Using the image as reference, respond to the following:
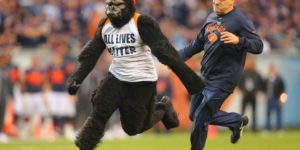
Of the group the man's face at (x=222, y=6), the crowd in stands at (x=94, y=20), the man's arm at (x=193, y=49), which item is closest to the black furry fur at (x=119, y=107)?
the man's arm at (x=193, y=49)

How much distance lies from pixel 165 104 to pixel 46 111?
43.8 feet

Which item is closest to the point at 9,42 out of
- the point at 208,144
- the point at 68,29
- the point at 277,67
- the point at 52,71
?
the point at 52,71

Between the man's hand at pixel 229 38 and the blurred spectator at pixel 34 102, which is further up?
the man's hand at pixel 229 38

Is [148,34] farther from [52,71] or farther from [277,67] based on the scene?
[277,67]

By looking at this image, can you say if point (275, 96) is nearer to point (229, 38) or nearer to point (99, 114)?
point (229, 38)

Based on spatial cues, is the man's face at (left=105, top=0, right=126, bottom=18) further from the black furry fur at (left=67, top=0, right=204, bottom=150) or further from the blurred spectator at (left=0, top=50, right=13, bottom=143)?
the blurred spectator at (left=0, top=50, right=13, bottom=143)

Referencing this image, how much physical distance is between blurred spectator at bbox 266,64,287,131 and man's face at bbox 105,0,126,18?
16.0 metres

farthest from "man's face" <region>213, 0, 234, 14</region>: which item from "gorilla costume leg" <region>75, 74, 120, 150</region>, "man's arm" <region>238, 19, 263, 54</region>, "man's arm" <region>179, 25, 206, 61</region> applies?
"gorilla costume leg" <region>75, 74, 120, 150</region>

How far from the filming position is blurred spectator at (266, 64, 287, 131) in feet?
88.0

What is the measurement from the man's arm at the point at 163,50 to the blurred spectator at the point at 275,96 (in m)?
15.8

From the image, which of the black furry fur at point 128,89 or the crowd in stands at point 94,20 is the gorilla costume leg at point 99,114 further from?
the crowd in stands at point 94,20

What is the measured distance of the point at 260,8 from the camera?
31.5 m

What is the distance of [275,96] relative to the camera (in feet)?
88.8

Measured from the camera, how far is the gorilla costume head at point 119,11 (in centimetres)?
1134
